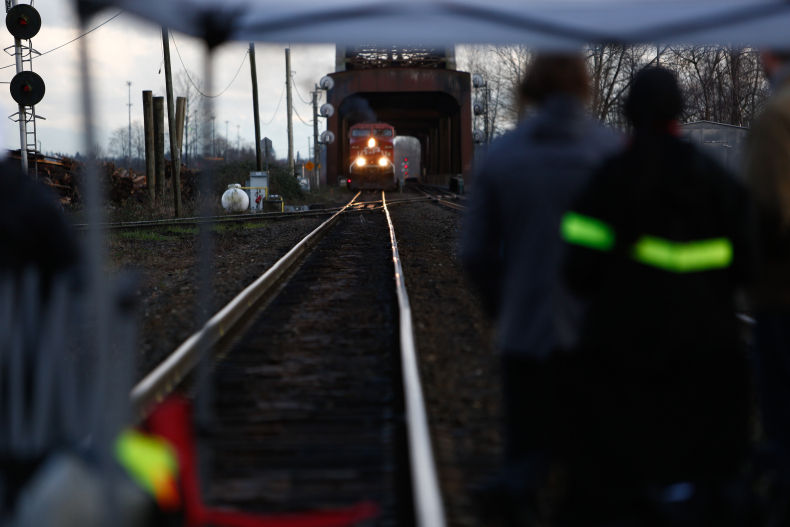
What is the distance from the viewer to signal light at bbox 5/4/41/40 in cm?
1825

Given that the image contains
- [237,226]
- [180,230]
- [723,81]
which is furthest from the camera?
[723,81]

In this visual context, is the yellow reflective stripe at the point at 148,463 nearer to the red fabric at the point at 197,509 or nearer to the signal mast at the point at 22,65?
the red fabric at the point at 197,509

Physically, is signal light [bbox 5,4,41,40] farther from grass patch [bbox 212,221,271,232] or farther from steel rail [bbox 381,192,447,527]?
steel rail [bbox 381,192,447,527]

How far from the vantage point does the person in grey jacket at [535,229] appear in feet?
8.07

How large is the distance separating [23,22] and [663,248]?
2013 cm

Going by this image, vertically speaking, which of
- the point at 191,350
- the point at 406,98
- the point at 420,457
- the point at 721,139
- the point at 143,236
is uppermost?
the point at 406,98

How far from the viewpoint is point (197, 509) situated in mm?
2629

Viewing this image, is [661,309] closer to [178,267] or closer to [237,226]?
[178,267]

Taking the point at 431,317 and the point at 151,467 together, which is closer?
the point at 151,467

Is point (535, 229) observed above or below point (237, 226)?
above

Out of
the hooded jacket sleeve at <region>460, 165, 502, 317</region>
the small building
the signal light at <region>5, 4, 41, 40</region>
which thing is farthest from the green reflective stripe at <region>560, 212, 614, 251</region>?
the signal light at <region>5, 4, 41, 40</region>

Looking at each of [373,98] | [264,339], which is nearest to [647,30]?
[264,339]

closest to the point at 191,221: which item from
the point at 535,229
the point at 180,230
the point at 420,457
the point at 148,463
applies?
the point at 180,230

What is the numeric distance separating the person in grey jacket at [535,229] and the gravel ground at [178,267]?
122 inches
